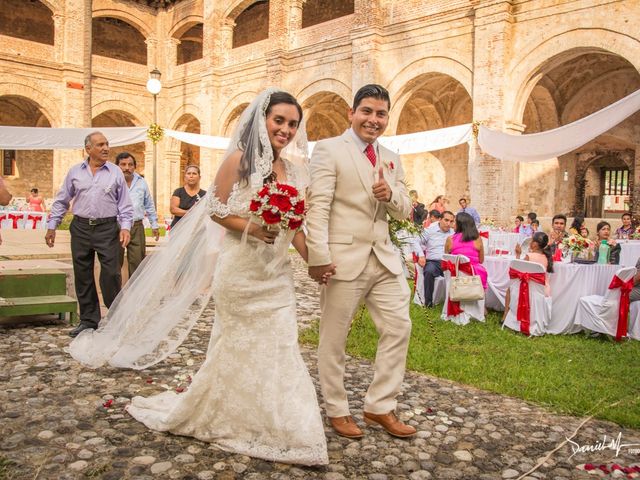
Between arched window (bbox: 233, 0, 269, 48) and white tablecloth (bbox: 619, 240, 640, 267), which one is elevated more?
arched window (bbox: 233, 0, 269, 48)

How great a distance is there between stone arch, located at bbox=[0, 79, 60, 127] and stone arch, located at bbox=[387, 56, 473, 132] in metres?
14.2

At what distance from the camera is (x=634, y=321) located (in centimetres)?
606

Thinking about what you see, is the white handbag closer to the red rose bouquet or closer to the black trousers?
the black trousers

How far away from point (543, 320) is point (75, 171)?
540 centimetres

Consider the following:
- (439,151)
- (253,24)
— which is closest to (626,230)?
(439,151)

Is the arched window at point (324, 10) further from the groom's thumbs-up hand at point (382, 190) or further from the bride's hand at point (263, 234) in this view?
the bride's hand at point (263, 234)

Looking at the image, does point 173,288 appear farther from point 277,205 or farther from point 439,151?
point 439,151

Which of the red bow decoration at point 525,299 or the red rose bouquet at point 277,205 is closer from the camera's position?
the red rose bouquet at point 277,205

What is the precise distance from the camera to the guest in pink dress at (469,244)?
6.82 meters

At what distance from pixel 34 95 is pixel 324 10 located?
503 inches

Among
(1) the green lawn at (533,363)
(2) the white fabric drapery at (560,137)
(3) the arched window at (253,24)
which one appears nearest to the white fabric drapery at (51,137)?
(2) the white fabric drapery at (560,137)

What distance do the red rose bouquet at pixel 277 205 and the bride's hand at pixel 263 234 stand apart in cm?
7

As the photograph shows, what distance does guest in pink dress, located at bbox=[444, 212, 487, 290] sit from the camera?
6816 mm

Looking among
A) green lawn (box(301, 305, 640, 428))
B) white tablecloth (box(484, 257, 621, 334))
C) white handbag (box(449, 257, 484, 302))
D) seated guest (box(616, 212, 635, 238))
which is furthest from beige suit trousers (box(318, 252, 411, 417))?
seated guest (box(616, 212, 635, 238))
